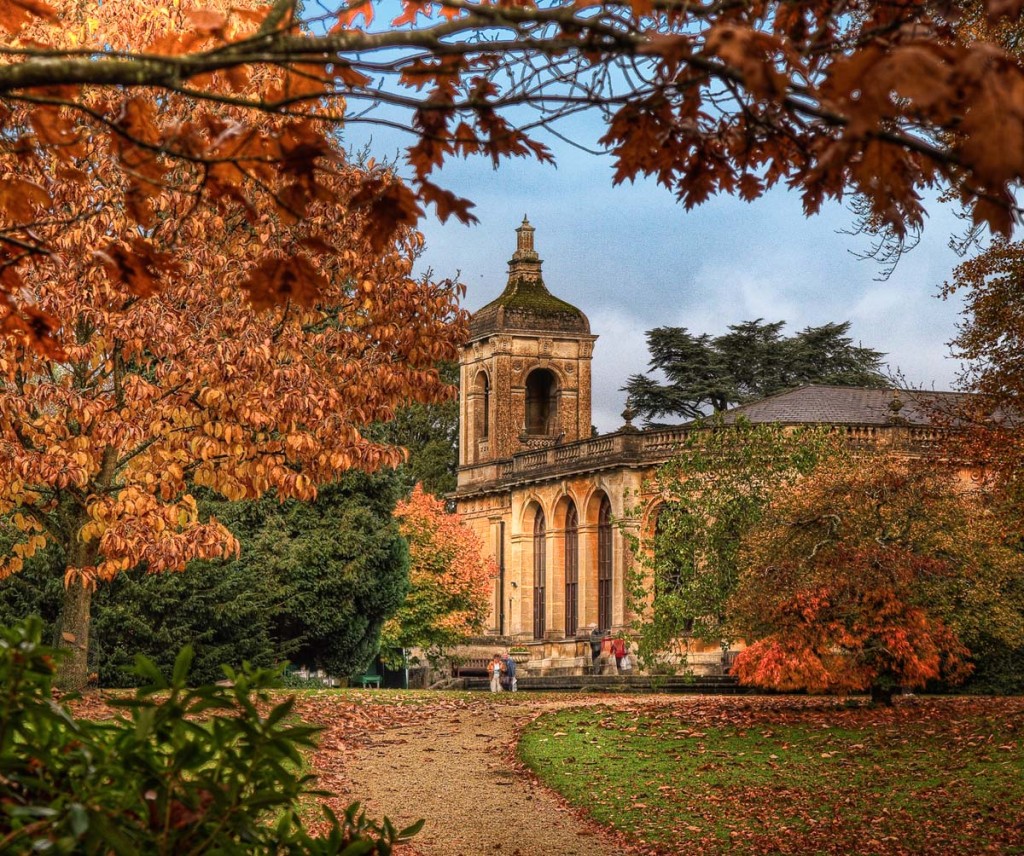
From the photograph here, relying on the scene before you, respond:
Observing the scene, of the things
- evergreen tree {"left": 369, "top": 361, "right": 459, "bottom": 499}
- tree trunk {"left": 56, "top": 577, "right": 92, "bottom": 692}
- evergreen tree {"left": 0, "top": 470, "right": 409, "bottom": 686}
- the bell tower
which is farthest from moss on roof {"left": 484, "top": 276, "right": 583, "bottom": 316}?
tree trunk {"left": 56, "top": 577, "right": 92, "bottom": 692}

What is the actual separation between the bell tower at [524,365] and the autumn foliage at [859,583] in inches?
1273

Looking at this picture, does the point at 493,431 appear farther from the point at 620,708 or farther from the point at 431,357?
the point at 431,357

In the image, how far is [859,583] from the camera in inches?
719

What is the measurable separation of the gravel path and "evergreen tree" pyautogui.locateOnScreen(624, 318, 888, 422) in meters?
44.8

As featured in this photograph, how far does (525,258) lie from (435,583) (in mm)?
17183

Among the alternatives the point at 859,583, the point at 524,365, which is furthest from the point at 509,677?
the point at 859,583

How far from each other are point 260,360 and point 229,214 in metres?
1.91

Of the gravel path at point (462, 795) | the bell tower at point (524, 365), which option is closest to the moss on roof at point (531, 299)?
the bell tower at point (524, 365)

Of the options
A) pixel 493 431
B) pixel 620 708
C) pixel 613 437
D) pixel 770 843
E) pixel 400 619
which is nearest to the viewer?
pixel 770 843

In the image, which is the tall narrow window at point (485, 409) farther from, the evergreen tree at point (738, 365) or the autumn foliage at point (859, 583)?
the autumn foliage at point (859, 583)

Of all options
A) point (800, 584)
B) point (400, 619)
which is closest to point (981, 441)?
point (800, 584)

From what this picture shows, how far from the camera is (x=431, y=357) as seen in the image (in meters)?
12.6

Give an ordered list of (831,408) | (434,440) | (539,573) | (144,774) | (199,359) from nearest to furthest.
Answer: (144,774) → (199,359) → (831,408) → (539,573) → (434,440)

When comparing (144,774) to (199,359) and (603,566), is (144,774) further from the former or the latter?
(603,566)
